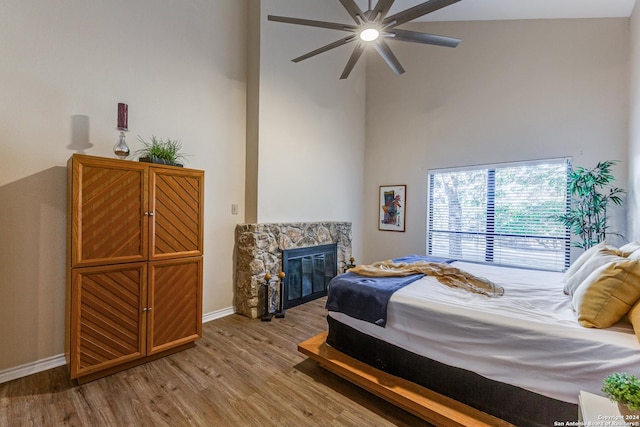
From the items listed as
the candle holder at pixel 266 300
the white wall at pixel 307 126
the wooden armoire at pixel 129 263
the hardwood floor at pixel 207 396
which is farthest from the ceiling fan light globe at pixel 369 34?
the hardwood floor at pixel 207 396

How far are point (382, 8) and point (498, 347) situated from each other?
250cm

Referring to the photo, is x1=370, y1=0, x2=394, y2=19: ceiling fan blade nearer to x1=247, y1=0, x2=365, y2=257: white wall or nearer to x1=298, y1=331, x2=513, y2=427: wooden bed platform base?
x1=247, y1=0, x2=365, y2=257: white wall

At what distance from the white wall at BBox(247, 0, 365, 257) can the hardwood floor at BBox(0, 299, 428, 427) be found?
180cm

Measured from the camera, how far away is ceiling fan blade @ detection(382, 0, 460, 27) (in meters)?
1.98

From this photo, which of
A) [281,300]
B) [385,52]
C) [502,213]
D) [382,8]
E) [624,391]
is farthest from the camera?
[502,213]

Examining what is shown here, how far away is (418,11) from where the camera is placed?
6.91 ft

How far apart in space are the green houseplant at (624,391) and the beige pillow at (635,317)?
539 mm

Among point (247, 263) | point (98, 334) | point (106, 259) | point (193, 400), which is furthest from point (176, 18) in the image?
point (193, 400)

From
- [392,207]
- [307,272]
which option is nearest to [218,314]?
[307,272]

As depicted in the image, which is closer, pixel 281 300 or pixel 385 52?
pixel 385 52

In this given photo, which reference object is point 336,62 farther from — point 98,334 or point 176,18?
point 98,334

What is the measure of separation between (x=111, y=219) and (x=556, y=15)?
17.7 ft

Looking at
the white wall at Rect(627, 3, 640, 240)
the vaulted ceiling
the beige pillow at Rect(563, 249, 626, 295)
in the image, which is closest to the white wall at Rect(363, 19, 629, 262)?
the vaulted ceiling

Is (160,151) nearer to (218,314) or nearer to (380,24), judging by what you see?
(218,314)
